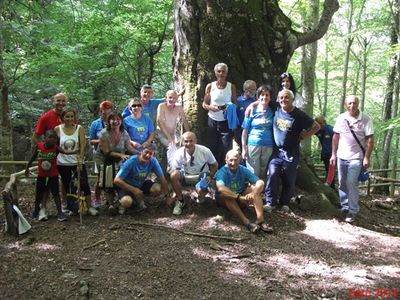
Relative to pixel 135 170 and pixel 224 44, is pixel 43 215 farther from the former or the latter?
pixel 224 44

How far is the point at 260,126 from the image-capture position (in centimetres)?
622

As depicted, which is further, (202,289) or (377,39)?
(377,39)

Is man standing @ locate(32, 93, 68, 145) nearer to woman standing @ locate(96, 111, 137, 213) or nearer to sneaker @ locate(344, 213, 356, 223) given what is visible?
woman standing @ locate(96, 111, 137, 213)

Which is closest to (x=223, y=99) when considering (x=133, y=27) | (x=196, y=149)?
(x=196, y=149)

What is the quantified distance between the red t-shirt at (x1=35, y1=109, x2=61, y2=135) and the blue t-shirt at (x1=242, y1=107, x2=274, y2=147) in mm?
3006

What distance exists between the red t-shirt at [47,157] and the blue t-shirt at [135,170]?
3.18ft

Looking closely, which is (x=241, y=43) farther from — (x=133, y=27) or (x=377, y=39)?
(x=377, y=39)

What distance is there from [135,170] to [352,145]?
3506 mm

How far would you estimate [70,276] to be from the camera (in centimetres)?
409

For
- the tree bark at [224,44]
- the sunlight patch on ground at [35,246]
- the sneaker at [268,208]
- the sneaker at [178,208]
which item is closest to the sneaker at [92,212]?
the sunlight patch on ground at [35,246]

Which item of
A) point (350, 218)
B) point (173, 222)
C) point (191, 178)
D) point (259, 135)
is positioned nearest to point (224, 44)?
point (259, 135)

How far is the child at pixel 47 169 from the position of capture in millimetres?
5703

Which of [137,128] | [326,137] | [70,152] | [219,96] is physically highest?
[219,96]

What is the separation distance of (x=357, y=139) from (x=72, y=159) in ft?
14.8
